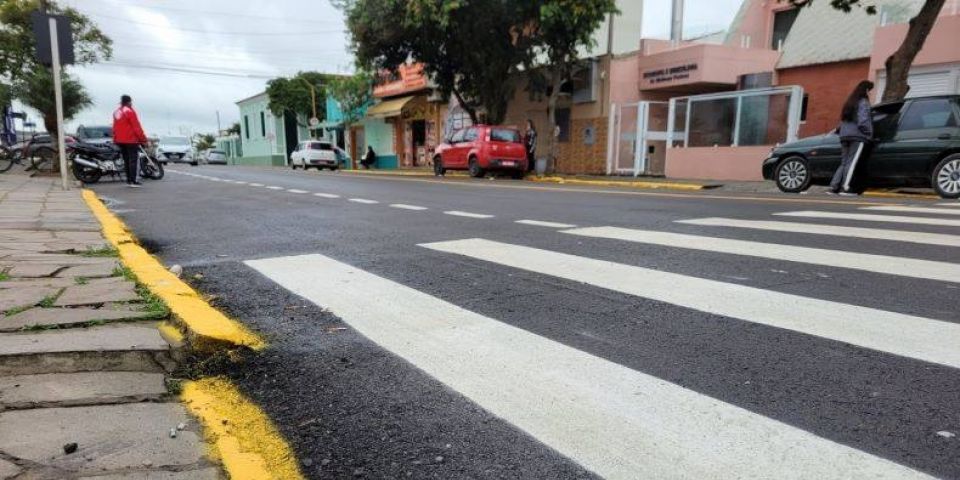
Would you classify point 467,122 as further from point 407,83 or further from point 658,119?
point 658,119

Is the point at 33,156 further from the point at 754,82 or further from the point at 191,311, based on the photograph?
the point at 754,82

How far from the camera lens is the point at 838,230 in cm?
582

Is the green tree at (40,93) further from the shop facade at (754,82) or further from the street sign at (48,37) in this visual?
the shop facade at (754,82)

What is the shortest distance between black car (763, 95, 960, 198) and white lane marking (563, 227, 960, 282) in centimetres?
640

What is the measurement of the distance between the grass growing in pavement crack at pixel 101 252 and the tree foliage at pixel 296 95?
142 feet

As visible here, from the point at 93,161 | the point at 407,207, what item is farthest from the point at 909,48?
the point at 93,161

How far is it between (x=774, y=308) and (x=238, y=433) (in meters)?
2.62

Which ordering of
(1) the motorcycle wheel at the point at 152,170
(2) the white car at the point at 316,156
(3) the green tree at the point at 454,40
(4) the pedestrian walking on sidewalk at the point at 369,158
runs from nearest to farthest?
(1) the motorcycle wheel at the point at 152,170, (3) the green tree at the point at 454,40, (2) the white car at the point at 316,156, (4) the pedestrian walking on sidewalk at the point at 369,158

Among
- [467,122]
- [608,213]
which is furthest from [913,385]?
[467,122]

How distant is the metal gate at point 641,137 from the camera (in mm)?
→ 19234

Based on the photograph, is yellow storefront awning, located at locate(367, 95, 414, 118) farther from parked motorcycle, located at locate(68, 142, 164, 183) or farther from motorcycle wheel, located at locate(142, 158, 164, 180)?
parked motorcycle, located at locate(68, 142, 164, 183)

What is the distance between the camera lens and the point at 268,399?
2279mm

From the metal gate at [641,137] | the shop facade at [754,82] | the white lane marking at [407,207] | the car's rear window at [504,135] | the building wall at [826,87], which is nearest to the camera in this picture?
the white lane marking at [407,207]

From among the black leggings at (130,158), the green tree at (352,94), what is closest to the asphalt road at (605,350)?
the black leggings at (130,158)
